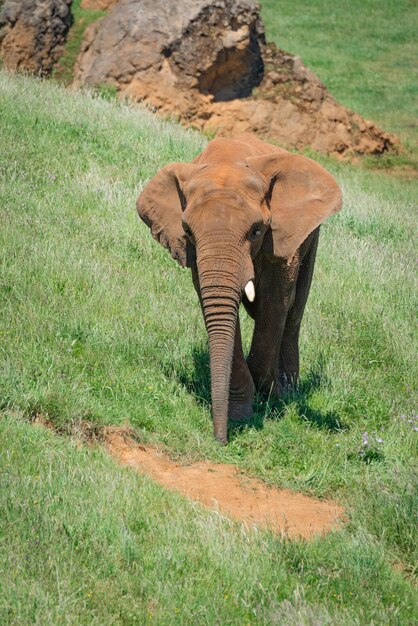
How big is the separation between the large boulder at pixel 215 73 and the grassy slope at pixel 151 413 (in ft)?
18.5

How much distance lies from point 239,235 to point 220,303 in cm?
52

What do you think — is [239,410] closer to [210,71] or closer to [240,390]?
[240,390]

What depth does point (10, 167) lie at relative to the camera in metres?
13.2

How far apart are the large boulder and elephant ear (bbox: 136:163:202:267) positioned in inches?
492

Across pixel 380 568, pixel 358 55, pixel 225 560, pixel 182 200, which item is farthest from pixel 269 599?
pixel 358 55

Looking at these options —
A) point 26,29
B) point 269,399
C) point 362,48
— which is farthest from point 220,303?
point 362,48

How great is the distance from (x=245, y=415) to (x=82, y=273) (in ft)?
9.79

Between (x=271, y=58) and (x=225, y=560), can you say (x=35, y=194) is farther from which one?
(x=271, y=58)

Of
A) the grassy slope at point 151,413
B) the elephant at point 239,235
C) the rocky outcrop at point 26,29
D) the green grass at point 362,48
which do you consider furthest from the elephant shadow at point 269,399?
the green grass at point 362,48

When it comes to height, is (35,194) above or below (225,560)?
below

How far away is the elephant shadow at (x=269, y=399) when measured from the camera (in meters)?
8.32

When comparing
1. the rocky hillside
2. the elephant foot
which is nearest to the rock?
the rocky hillside

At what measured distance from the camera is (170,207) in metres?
7.93

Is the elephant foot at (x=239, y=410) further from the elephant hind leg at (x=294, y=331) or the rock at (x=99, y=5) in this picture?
the rock at (x=99, y=5)
